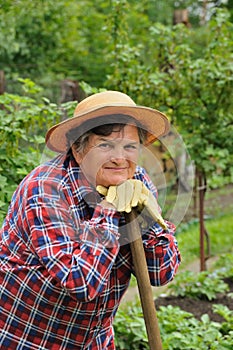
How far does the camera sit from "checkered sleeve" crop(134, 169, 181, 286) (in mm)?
2279

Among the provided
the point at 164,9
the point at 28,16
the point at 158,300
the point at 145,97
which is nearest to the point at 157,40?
the point at 145,97

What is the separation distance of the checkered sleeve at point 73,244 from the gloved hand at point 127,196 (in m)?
0.04

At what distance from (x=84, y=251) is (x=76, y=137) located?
40cm

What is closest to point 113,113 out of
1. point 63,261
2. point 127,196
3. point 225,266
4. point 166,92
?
point 127,196

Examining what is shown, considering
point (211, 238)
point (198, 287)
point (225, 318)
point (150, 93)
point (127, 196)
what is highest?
point (211, 238)

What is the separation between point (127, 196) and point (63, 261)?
296 millimetres

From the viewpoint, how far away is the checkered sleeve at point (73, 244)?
205 centimetres

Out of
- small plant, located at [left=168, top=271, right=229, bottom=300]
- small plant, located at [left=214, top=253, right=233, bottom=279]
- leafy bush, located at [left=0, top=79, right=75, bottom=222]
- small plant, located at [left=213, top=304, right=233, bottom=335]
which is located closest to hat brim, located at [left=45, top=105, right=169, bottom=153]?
leafy bush, located at [left=0, top=79, right=75, bottom=222]

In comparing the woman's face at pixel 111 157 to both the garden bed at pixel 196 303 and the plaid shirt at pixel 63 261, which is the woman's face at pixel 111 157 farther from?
the garden bed at pixel 196 303

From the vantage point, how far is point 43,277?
2199 millimetres

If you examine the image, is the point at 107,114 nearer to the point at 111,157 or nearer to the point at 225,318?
the point at 111,157

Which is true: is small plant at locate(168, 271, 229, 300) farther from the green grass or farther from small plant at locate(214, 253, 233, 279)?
the green grass

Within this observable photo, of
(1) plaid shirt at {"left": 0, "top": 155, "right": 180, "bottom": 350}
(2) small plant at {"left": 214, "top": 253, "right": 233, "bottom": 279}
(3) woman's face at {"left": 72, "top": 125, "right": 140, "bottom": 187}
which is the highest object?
(2) small plant at {"left": 214, "top": 253, "right": 233, "bottom": 279}

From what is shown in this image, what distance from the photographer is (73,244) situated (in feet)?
6.92
